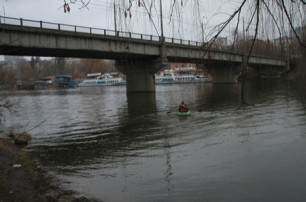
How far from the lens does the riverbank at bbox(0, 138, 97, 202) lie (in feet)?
44.4

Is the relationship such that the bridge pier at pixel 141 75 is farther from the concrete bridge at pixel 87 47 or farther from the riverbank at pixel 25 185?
the riverbank at pixel 25 185

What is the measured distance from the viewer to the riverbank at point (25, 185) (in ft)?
44.4

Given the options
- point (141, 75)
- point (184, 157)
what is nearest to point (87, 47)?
point (141, 75)

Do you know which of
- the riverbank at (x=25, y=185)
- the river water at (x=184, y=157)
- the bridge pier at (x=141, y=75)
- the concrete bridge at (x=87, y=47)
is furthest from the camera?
the bridge pier at (x=141, y=75)

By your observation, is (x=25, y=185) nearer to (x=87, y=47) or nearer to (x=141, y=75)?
(x=87, y=47)

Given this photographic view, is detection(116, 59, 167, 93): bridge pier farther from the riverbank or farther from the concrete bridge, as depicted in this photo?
the riverbank

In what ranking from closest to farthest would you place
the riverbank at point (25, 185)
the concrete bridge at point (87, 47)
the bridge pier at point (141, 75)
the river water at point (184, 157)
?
the riverbank at point (25, 185) < the river water at point (184, 157) < the concrete bridge at point (87, 47) < the bridge pier at point (141, 75)

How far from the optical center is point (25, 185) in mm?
15461

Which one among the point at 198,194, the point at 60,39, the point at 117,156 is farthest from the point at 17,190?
the point at 60,39

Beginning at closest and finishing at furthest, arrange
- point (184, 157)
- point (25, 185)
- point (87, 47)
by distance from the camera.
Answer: point (25, 185)
point (184, 157)
point (87, 47)

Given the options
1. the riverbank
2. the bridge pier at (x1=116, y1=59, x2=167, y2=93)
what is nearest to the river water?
the riverbank

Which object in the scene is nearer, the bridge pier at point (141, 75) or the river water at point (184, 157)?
the river water at point (184, 157)

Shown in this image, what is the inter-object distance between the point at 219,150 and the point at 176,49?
57447mm

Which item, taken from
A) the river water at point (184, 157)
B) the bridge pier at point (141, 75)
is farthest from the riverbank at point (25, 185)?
the bridge pier at point (141, 75)
